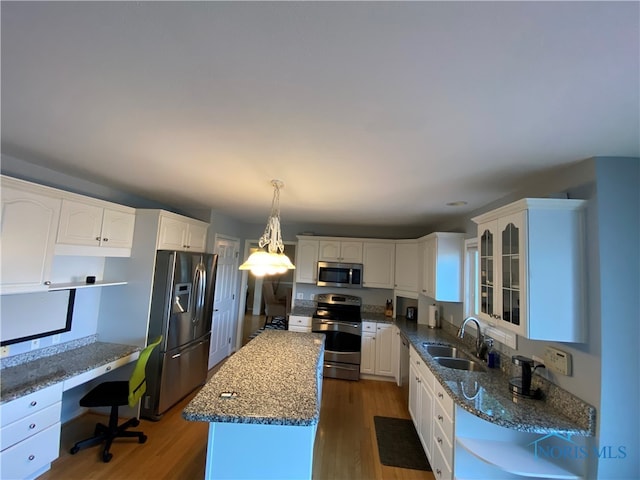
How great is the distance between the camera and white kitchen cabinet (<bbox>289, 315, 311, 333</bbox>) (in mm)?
4320

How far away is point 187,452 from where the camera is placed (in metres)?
2.47

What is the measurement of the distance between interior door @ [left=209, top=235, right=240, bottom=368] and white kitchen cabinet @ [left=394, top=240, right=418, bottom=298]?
2724 millimetres

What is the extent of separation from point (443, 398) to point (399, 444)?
958mm

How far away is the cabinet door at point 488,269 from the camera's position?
6.95 ft

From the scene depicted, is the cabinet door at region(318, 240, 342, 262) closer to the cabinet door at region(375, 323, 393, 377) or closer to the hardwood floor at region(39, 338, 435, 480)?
the cabinet door at region(375, 323, 393, 377)

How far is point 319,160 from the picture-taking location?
187cm

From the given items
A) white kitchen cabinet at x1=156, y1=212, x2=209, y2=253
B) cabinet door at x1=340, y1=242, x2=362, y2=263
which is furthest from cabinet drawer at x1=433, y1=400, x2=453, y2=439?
white kitchen cabinet at x1=156, y1=212, x2=209, y2=253

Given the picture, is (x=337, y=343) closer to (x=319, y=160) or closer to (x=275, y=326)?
(x=275, y=326)

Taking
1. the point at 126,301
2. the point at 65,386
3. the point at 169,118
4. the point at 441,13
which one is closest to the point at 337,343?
the point at 126,301

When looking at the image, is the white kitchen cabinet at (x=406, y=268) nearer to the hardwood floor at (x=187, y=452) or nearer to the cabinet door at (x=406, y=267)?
the cabinet door at (x=406, y=267)

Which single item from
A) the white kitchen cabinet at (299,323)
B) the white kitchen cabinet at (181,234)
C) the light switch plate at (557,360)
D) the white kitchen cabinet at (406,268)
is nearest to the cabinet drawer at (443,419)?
the light switch plate at (557,360)

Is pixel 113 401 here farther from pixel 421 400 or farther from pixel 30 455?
pixel 421 400

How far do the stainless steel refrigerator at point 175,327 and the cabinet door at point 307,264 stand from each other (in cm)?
162

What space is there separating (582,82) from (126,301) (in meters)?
3.79
